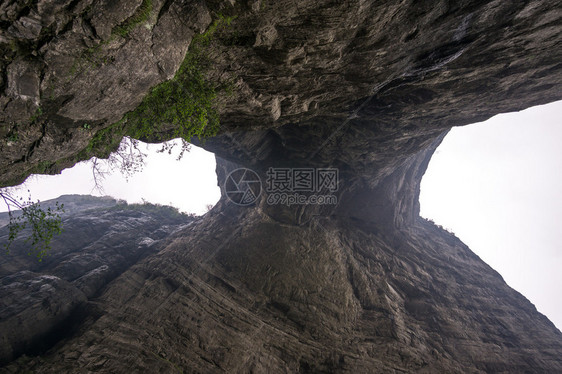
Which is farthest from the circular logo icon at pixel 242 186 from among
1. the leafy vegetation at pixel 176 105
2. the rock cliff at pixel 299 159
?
the leafy vegetation at pixel 176 105

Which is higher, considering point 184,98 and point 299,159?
point 299,159

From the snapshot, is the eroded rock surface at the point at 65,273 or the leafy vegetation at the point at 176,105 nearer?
the leafy vegetation at the point at 176,105

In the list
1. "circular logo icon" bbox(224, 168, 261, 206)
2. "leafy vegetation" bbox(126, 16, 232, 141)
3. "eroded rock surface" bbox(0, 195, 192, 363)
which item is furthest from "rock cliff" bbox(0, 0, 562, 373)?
"circular logo icon" bbox(224, 168, 261, 206)

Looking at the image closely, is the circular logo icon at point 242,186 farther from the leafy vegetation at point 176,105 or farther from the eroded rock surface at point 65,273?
the leafy vegetation at point 176,105

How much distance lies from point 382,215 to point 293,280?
40.1 ft

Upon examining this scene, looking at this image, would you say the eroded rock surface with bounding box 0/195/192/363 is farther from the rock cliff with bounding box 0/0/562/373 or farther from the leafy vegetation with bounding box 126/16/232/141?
the leafy vegetation with bounding box 126/16/232/141

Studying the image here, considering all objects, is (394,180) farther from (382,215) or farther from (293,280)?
(293,280)

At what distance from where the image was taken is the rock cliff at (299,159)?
4.62 m

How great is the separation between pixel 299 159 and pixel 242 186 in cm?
647

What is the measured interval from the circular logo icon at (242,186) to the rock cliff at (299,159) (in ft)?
2.05

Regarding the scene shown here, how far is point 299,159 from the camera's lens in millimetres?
17672

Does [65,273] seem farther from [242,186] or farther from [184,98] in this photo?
[184,98]

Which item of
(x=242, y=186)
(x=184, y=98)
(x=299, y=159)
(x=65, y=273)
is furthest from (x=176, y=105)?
(x=242, y=186)

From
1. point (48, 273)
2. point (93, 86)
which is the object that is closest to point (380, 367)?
point (93, 86)
